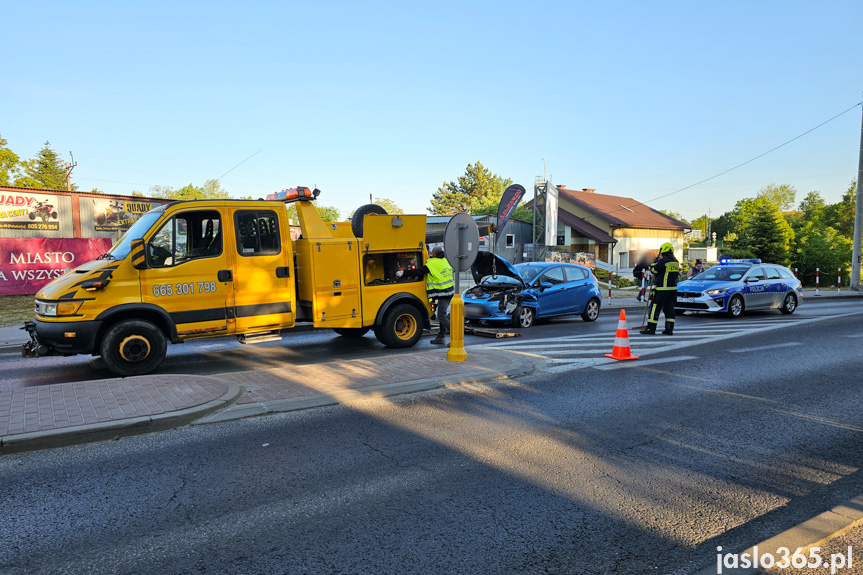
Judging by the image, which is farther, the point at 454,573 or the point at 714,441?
the point at 714,441

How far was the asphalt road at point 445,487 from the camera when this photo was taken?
3.24m

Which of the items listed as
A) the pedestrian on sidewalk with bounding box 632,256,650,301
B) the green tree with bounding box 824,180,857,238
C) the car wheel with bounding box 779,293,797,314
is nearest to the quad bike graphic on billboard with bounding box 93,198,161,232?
the pedestrian on sidewalk with bounding box 632,256,650,301

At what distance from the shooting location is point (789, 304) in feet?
57.4

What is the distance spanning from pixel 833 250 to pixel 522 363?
45995mm

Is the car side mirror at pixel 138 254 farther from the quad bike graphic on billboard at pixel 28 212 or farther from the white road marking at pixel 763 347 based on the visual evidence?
the quad bike graphic on billboard at pixel 28 212

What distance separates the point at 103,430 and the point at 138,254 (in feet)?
10.4

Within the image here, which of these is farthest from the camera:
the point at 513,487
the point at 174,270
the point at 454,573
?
the point at 174,270

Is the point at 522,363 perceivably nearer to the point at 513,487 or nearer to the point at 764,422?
the point at 764,422

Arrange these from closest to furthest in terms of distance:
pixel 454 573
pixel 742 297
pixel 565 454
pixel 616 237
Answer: pixel 454 573 < pixel 565 454 < pixel 742 297 < pixel 616 237

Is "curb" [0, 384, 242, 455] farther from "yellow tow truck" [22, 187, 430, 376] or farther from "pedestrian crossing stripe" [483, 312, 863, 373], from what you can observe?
"pedestrian crossing stripe" [483, 312, 863, 373]

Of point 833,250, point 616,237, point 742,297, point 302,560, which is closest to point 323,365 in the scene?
point 302,560

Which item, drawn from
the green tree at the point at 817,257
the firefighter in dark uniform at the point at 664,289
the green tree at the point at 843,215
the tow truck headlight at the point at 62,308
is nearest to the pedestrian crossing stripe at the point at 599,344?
the firefighter in dark uniform at the point at 664,289

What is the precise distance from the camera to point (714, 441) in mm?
5297

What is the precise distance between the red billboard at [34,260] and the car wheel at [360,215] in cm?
1024
